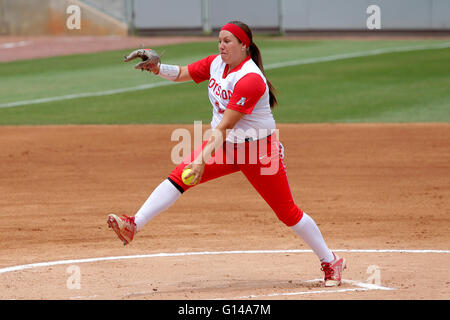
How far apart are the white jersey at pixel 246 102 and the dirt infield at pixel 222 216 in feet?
4.07

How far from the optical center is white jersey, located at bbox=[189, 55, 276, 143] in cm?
682

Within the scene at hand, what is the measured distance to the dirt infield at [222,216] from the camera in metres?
7.34

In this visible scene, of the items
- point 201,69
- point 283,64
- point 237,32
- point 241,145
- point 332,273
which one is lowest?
point 283,64

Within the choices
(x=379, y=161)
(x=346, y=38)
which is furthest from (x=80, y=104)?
(x=346, y=38)

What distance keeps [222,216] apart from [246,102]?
378cm

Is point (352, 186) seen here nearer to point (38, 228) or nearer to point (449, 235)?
point (449, 235)

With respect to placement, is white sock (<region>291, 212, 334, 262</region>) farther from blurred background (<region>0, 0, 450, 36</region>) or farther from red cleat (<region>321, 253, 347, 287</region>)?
blurred background (<region>0, 0, 450, 36</region>)

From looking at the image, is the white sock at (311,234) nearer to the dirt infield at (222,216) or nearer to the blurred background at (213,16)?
the dirt infield at (222,216)

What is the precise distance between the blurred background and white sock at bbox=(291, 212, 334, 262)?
26236 millimetres

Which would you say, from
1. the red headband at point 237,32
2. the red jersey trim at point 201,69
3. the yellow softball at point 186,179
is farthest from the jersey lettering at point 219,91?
the yellow softball at point 186,179

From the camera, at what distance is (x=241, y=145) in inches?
277

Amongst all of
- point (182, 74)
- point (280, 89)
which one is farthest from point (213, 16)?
point (182, 74)

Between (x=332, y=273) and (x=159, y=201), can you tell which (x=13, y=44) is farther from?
(x=332, y=273)

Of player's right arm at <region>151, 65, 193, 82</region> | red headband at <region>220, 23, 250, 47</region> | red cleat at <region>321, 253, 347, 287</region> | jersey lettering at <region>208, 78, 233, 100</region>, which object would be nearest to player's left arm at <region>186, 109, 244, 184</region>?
jersey lettering at <region>208, 78, 233, 100</region>
